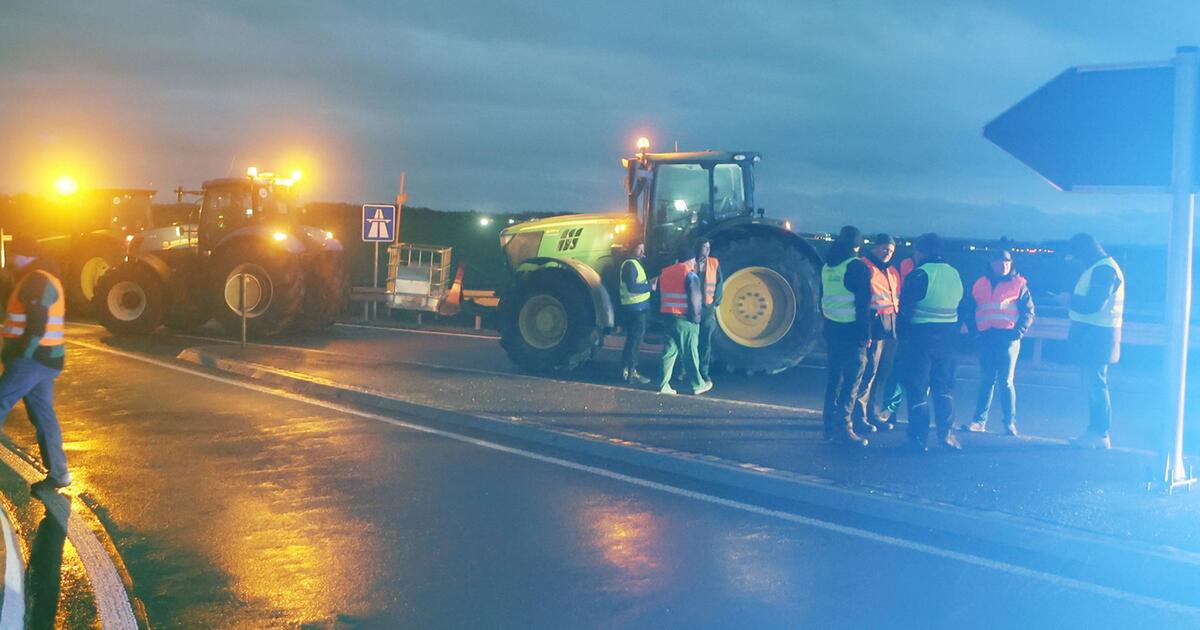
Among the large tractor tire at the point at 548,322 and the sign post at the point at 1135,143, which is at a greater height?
the sign post at the point at 1135,143

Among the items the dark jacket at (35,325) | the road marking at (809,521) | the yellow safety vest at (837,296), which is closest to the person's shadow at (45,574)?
the dark jacket at (35,325)

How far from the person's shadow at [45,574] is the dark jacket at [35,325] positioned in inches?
49.9

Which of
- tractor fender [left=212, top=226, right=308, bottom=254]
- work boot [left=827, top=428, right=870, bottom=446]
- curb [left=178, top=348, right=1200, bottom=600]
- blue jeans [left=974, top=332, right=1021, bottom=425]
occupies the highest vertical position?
tractor fender [left=212, top=226, right=308, bottom=254]

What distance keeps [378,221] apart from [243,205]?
3376mm

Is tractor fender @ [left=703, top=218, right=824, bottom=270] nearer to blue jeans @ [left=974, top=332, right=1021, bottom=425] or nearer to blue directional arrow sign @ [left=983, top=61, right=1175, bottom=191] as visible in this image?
blue jeans @ [left=974, top=332, right=1021, bottom=425]

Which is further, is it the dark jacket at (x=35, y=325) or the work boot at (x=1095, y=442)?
the work boot at (x=1095, y=442)

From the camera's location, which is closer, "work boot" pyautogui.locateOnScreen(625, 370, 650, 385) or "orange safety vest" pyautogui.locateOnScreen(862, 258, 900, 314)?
"orange safety vest" pyautogui.locateOnScreen(862, 258, 900, 314)

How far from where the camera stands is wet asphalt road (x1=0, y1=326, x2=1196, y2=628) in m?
5.78

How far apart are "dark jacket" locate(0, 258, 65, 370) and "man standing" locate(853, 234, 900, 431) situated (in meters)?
6.58

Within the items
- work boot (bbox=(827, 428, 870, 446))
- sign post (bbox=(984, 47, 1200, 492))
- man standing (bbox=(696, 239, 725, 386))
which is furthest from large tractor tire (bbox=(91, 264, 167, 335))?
sign post (bbox=(984, 47, 1200, 492))

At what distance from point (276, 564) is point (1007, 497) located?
15.9 ft

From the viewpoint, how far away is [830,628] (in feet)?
18.2

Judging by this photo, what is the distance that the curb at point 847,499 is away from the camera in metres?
6.74

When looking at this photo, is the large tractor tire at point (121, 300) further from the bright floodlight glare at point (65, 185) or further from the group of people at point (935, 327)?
the group of people at point (935, 327)
